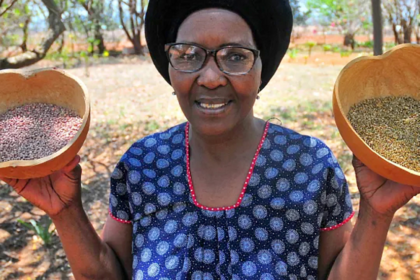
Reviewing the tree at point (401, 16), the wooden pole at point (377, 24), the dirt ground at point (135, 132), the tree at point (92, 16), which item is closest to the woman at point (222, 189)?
the dirt ground at point (135, 132)

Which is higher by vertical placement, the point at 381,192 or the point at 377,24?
the point at 381,192

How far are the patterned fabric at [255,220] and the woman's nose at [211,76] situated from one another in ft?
1.14

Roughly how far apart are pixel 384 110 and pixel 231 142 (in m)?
0.51

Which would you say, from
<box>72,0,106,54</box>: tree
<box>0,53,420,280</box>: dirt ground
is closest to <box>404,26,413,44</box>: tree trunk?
<box>0,53,420,280</box>: dirt ground

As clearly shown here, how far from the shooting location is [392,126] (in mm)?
1299

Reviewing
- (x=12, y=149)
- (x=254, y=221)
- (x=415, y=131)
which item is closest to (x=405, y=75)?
(x=415, y=131)

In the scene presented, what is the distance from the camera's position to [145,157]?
1.60 metres

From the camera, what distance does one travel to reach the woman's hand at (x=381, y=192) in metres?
1.12

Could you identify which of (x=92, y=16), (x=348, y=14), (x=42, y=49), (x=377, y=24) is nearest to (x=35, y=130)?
(x=42, y=49)

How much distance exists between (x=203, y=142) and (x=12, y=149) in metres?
0.63

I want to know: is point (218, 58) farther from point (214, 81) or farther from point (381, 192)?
point (381, 192)

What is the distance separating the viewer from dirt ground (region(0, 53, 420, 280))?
3418mm

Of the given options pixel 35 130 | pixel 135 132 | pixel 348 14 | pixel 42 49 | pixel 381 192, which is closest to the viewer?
pixel 381 192

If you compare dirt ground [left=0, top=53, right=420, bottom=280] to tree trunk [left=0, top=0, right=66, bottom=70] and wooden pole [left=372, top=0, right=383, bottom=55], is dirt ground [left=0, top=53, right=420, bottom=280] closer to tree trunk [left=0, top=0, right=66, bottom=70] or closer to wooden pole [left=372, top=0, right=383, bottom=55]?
wooden pole [left=372, top=0, right=383, bottom=55]
